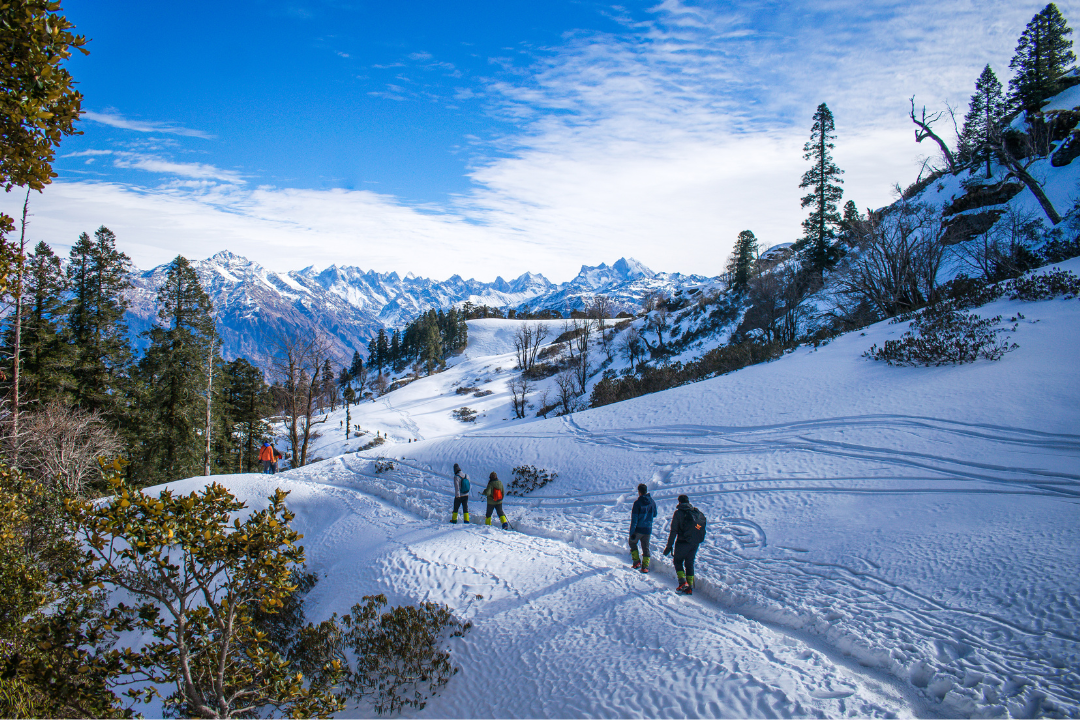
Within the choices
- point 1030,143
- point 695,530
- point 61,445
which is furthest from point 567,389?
point 695,530

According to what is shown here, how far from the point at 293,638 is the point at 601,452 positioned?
1143 centimetres

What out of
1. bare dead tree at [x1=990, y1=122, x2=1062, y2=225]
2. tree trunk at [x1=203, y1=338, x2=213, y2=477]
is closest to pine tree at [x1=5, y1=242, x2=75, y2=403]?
tree trunk at [x1=203, y1=338, x2=213, y2=477]

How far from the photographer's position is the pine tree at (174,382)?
25.8 m

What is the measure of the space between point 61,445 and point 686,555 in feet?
78.7

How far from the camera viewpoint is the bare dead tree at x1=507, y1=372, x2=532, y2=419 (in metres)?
43.8

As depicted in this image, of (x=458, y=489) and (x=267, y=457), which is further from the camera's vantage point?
(x=267, y=457)

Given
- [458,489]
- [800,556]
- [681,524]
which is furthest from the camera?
[458,489]

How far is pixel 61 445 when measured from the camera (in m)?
18.6

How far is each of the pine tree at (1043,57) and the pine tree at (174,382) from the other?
61.8 m

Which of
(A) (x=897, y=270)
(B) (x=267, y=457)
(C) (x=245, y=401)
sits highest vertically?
(A) (x=897, y=270)

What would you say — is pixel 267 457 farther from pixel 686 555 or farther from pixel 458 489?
pixel 686 555

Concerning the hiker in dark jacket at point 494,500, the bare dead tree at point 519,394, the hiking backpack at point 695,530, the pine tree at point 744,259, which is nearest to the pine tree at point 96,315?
the hiker in dark jacket at point 494,500

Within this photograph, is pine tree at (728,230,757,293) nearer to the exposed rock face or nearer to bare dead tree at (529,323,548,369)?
the exposed rock face

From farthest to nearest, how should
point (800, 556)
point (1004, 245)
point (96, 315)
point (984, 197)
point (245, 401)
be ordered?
1. point (245, 401)
2. point (984, 197)
3. point (1004, 245)
4. point (96, 315)
5. point (800, 556)
